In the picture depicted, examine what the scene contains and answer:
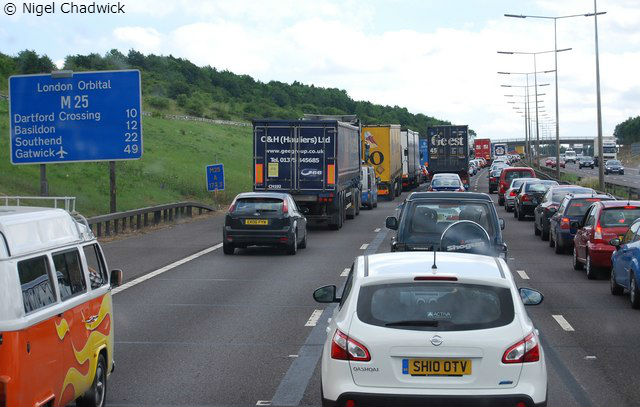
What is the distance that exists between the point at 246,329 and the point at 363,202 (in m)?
35.8

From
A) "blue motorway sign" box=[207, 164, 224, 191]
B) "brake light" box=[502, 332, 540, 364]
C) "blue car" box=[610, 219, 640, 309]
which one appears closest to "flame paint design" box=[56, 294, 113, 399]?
"brake light" box=[502, 332, 540, 364]

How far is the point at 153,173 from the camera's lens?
213ft

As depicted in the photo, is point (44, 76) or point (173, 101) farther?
point (173, 101)

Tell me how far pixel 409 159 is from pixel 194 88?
79.0 m

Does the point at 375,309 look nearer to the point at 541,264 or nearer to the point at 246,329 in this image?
the point at 246,329

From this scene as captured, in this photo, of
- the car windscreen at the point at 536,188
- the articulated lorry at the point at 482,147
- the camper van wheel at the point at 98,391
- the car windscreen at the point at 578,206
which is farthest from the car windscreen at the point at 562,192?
the articulated lorry at the point at 482,147

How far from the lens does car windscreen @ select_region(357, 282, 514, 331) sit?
759 cm

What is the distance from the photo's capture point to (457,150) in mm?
69188

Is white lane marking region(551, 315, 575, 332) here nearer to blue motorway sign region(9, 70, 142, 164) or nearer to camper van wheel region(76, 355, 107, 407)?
camper van wheel region(76, 355, 107, 407)

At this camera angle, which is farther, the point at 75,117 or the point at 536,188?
the point at 536,188

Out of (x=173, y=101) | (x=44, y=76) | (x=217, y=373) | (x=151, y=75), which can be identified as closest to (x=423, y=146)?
(x=173, y=101)

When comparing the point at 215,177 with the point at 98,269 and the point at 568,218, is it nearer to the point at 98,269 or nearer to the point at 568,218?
the point at 568,218

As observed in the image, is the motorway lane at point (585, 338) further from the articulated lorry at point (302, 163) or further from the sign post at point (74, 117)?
the sign post at point (74, 117)

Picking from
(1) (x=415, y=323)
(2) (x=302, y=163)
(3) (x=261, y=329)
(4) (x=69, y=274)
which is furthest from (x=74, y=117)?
(1) (x=415, y=323)
